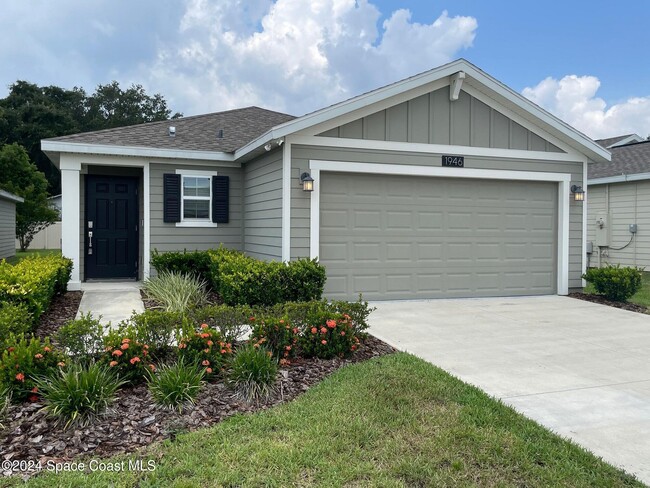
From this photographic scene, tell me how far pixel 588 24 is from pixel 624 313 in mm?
8721

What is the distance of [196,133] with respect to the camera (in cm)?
1180

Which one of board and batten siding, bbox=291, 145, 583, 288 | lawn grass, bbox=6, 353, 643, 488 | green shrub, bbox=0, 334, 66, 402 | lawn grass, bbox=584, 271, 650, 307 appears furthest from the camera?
lawn grass, bbox=584, 271, 650, 307

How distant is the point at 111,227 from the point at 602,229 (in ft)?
44.5

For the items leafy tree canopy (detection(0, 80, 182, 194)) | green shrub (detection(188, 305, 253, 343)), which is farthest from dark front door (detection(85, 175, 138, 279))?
leafy tree canopy (detection(0, 80, 182, 194))

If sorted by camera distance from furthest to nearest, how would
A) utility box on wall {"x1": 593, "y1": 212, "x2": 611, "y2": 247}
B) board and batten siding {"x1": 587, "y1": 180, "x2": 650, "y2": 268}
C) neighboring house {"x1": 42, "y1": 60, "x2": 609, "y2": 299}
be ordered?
utility box on wall {"x1": 593, "y1": 212, "x2": 611, "y2": 247} < board and batten siding {"x1": 587, "y1": 180, "x2": 650, "y2": 268} < neighboring house {"x1": 42, "y1": 60, "x2": 609, "y2": 299}

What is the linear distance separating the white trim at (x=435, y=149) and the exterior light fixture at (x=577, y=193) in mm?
515

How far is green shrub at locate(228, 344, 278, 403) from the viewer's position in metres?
4.07

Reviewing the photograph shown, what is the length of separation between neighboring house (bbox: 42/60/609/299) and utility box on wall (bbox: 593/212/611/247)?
6365 mm

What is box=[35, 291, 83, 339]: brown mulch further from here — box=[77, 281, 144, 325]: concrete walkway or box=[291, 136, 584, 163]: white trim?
box=[291, 136, 584, 163]: white trim

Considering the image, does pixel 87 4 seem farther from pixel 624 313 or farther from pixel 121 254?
pixel 624 313

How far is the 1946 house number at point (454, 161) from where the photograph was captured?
928 centimetres

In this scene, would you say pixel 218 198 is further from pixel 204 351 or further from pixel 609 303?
pixel 609 303

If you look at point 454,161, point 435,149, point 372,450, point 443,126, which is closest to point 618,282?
point 454,161

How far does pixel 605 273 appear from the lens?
31.1ft
